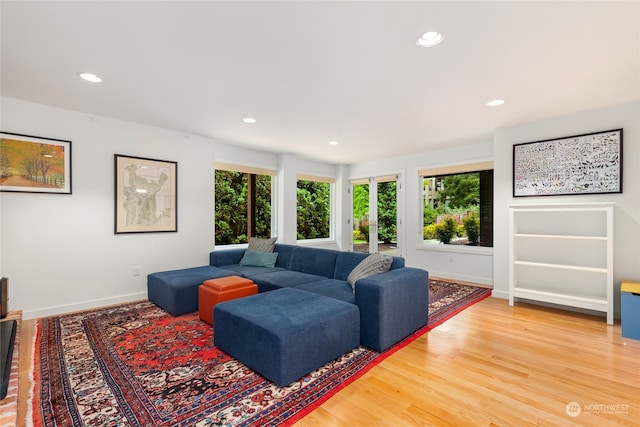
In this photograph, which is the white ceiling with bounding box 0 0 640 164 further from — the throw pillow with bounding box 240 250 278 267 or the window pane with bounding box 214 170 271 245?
the throw pillow with bounding box 240 250 278 267

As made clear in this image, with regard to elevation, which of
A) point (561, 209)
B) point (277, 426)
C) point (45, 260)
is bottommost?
point (277, 426)

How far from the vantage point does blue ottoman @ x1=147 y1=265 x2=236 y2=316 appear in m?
3.33

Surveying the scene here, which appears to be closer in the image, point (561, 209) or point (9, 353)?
point (9, 353)

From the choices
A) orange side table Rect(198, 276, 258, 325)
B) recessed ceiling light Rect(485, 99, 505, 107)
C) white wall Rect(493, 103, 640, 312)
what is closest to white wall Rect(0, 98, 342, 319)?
orange side table Rect(198, 276, 258, 325)

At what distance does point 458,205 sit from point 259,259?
3789 mm

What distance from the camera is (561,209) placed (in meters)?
3.45

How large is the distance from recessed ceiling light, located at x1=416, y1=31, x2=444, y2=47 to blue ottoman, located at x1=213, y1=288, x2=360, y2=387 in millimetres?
2111

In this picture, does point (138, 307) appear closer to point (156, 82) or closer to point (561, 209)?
point (156, 82)

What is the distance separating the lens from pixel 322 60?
2.26 m

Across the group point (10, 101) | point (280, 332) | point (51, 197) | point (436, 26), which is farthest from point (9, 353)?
point (436, 26)

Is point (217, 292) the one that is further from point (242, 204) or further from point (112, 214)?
point (242, 204)

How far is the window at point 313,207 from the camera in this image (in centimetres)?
664

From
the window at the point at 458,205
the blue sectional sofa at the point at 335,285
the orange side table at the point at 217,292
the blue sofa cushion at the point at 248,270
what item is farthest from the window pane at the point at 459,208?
the orange side table at the point at 217,292

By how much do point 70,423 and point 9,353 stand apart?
55 centimetres
